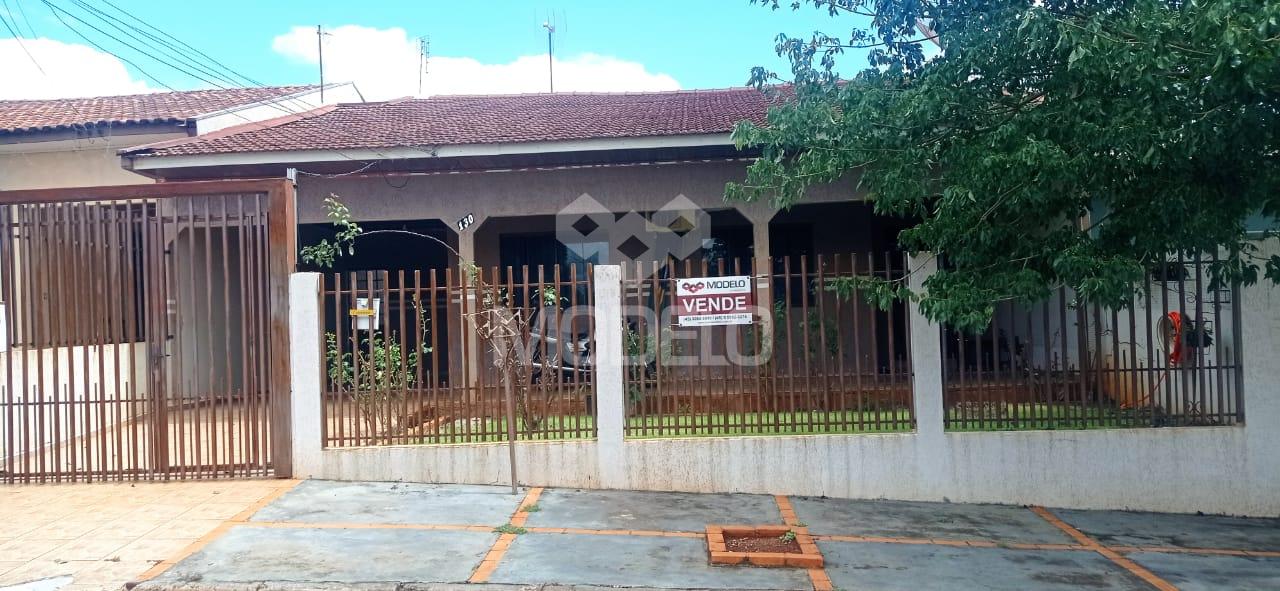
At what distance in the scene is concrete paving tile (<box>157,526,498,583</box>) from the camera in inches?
204

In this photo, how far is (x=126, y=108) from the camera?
1390 cm

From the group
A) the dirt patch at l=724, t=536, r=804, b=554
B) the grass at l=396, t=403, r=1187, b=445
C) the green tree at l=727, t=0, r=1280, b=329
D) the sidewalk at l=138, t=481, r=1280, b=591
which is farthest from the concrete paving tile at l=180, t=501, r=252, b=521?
the green tree at l=727, t=0, r=1280, b=329

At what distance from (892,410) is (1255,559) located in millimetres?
2619

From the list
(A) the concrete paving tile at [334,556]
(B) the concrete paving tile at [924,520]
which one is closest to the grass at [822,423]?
(B) the concrete paving tile at [924,520]

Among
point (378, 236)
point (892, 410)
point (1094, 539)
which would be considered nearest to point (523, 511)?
point (892, 410)

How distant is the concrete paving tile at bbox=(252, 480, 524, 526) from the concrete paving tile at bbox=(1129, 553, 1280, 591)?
4.38m

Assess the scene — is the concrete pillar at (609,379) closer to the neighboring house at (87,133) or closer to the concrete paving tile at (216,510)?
the concrete paving tile at (216,510)

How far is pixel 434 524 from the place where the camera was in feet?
20.7

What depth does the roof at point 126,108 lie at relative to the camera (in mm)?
12297

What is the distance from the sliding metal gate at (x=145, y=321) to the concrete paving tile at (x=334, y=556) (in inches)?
63.3

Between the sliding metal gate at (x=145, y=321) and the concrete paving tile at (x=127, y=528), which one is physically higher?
the sliding metal gate at (x=145, y=321)

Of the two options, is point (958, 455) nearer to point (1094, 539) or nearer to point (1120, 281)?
point (1094, 539)

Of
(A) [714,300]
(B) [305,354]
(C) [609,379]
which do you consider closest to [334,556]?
(B) [305,354]

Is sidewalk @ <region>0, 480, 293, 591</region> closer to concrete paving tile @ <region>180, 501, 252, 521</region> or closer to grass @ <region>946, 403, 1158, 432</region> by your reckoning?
concrete paving tile @ <region>180, 501, 252, 521</region>
